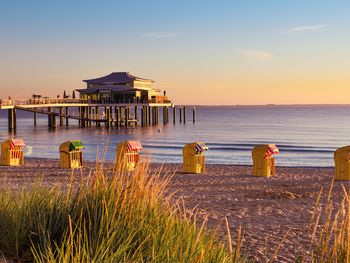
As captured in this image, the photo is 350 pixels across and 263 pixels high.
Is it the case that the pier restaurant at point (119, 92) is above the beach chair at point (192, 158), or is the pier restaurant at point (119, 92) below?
above

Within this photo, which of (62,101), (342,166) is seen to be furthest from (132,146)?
(62,101)

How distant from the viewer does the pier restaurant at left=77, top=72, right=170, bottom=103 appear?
6538cm

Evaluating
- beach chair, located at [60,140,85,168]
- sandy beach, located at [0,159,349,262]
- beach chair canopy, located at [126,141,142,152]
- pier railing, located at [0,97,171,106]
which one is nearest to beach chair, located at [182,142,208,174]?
sandy beach, located at [0,159,349,262]

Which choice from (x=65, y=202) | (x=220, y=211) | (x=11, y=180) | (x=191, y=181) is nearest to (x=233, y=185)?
(x=191, y=181)

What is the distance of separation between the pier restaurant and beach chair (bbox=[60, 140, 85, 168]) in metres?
46.7

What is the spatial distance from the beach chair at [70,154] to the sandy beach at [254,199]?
432mm

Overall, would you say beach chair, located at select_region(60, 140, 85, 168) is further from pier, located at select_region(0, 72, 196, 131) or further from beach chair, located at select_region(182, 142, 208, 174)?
pier, located at select_region(0, 72, 196, 131)

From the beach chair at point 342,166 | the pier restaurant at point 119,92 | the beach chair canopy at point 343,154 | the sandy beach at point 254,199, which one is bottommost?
the sandy beach at point 254,199

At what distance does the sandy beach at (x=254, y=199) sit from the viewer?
7.81m

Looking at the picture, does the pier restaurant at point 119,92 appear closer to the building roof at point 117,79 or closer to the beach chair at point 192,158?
the building roof at point 117,79

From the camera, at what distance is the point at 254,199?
11781mm

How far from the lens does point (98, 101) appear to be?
65188 mm

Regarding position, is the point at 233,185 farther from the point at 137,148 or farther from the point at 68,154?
the point at 68,154

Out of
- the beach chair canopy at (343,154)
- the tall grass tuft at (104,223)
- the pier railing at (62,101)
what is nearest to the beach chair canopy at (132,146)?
the beach chair canopy at (343,154)
